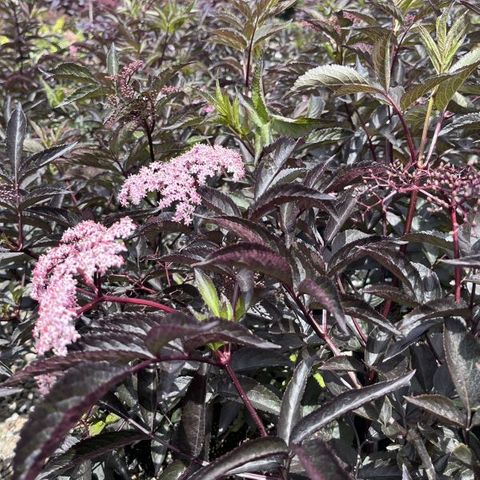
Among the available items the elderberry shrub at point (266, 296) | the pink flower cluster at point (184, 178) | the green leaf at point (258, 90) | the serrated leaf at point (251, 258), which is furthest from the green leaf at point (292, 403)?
the green leaf at point (258, 90)

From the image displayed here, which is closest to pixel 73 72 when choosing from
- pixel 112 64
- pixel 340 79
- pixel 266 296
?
pixel 112 64

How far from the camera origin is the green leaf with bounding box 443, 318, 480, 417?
108cm

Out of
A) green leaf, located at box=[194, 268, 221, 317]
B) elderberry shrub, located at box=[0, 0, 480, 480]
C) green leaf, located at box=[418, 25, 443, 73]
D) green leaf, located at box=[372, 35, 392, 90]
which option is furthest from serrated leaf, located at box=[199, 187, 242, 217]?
green leaf, located at box=[418, 25, 443, 73]

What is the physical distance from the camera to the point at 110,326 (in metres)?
1.04

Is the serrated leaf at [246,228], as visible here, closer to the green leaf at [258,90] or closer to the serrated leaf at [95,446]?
the serrated leaf at [95,446]

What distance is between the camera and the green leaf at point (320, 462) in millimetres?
830

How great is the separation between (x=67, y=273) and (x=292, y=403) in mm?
519

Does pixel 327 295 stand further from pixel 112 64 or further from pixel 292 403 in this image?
pixel 112 64

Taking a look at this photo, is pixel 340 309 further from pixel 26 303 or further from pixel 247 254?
pixel 26 303

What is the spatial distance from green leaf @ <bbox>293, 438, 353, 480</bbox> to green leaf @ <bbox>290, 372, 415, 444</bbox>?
7 centimetres

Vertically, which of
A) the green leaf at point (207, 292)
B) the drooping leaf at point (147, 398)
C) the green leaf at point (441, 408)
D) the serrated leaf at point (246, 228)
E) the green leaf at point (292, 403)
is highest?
the serrated leaf at point (246, 228)

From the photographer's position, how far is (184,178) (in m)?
1.43

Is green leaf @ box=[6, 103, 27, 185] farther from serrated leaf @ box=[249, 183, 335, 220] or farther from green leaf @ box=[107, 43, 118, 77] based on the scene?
serrated leaf @ box=[249, 183, 335, 220]

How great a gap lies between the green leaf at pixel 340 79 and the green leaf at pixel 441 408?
0.74 metres
